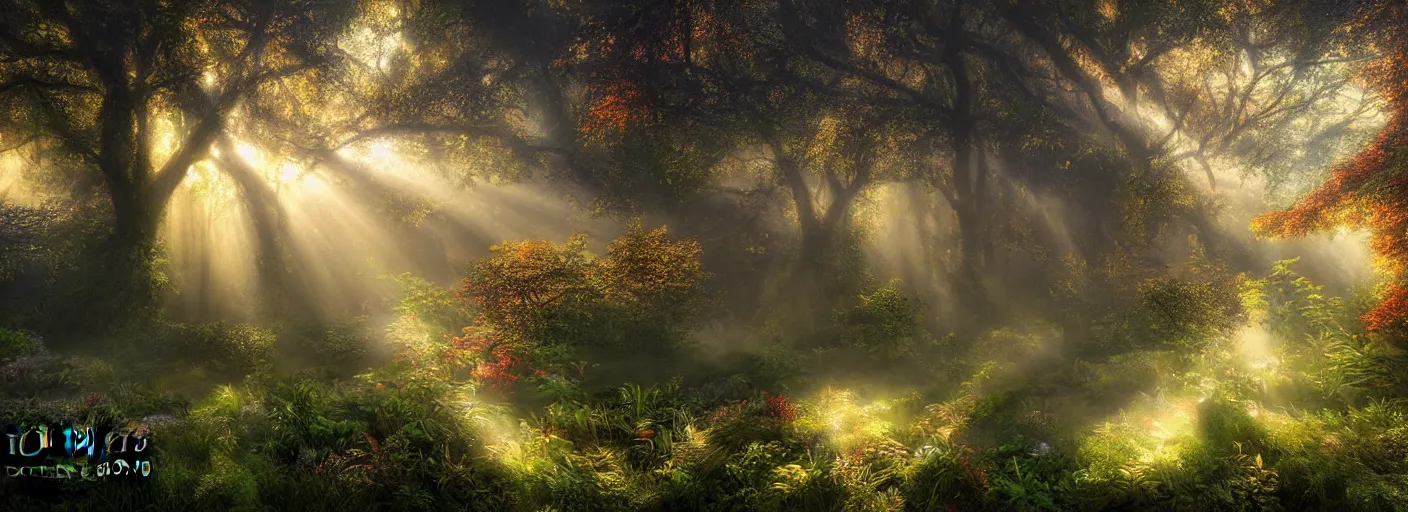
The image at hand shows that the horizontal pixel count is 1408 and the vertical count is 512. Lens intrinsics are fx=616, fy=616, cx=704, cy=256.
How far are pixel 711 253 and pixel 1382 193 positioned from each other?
1338cm

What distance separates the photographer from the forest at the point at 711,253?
22.4ft

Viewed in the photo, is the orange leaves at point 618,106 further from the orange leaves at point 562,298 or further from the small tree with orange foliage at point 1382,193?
the small tree with orange foliage at point 1382,193

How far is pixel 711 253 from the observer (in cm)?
1747

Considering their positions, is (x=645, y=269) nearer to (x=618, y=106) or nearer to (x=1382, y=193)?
(x=618, y=106)

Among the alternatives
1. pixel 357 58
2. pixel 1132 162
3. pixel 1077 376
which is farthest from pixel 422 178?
pixel 1132 162

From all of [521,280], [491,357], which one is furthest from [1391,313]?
[491,357]

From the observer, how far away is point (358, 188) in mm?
18688

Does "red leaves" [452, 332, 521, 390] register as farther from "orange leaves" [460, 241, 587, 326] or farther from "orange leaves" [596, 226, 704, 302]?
"orange leaves" [596, 226, 704, 302]

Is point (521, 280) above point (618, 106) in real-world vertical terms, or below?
below

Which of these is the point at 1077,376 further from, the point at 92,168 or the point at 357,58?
the point at 92,168

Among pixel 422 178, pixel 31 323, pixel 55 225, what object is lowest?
pixel 31 323

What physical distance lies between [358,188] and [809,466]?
17144 millimetres

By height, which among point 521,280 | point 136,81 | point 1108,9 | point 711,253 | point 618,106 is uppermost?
point 136,81

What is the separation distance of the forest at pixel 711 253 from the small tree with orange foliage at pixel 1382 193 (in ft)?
0.20
